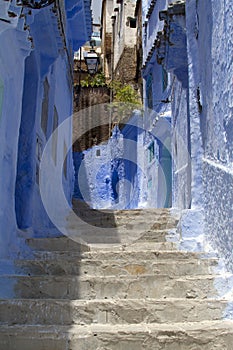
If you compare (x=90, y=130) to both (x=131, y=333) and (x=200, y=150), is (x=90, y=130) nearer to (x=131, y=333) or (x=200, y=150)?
(x=200, y=150)

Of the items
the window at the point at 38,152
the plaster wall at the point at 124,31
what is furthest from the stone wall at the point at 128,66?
the window at the point at 38,152

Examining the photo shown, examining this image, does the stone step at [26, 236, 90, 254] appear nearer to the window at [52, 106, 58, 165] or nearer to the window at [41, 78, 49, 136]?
the window at [41, 78, 49, 136]

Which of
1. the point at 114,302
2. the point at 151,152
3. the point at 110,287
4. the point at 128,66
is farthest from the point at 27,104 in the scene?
the point at 128,66

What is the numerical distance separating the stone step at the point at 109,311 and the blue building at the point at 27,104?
3.44 ft

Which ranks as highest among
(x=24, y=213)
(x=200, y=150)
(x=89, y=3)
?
(x=89, y=3)

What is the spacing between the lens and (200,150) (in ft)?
19.5

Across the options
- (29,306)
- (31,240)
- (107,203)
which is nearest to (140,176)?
(107,203)

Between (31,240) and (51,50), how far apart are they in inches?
119

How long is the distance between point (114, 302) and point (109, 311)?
8 cm

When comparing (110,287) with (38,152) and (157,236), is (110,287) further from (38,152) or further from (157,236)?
(38,152)

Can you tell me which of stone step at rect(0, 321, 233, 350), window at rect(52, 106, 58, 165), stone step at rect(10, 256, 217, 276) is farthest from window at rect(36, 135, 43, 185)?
stone step at rect(0, 321, 233, 350)

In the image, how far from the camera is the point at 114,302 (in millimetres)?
3797

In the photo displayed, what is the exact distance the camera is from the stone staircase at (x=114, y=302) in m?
3.34

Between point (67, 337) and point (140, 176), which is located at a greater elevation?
point (140, 176)
